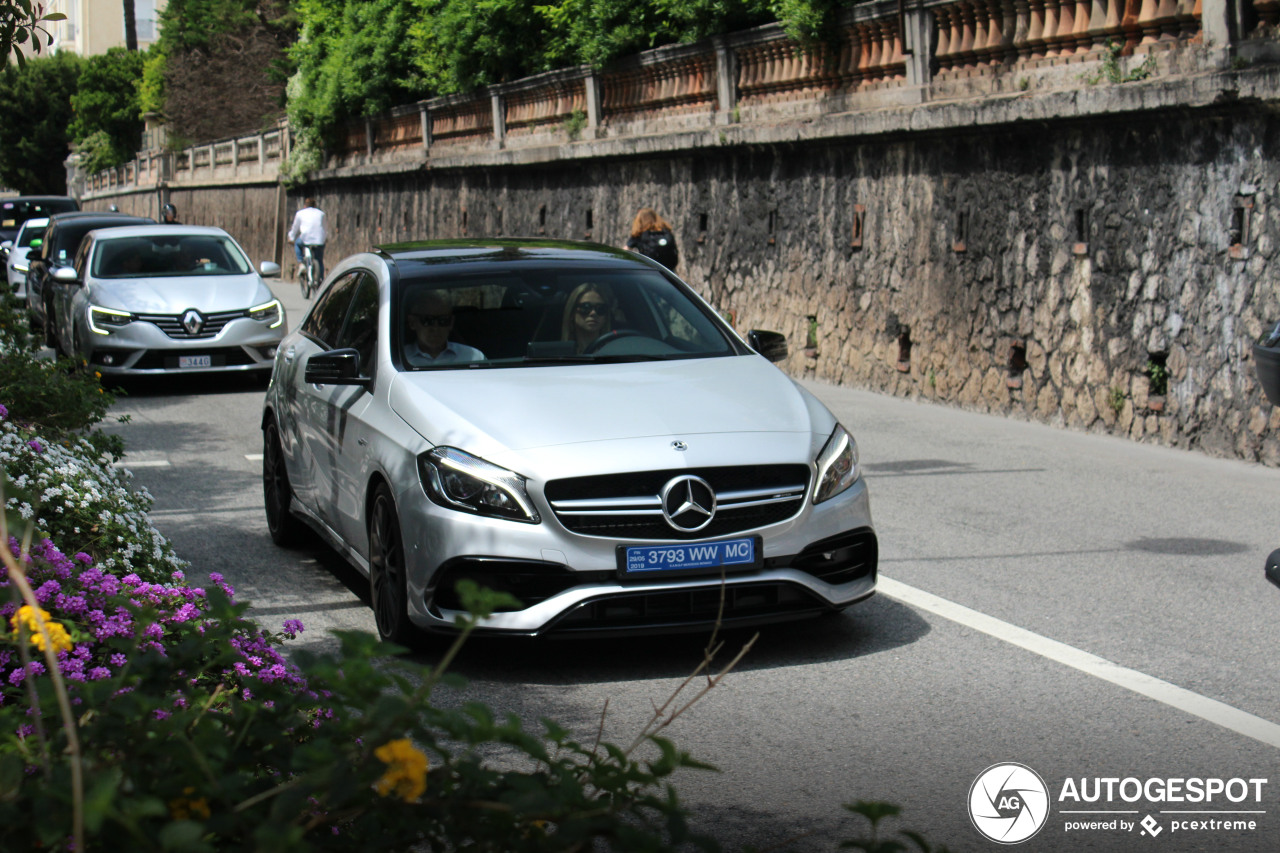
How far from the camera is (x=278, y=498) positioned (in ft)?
26.6

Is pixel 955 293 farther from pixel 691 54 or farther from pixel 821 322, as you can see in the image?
pixel 691 54

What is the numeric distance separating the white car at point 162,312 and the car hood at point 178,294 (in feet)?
0.03

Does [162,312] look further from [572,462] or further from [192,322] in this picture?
[572,462]

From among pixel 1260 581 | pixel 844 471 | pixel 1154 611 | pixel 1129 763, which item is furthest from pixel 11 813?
pixel 1260 581

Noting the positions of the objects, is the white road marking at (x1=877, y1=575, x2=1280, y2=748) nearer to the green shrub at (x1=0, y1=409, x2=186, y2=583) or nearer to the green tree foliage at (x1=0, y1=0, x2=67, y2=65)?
the green shrub at (x1=0, y1=409, x2=186, y2=583)

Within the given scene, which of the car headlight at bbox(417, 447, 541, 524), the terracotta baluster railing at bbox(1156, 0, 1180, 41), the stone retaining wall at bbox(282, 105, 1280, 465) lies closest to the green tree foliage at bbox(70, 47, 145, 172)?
the stone retaining wall at bbox(282, 105, 1280, 465)

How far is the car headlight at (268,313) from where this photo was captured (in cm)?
1586

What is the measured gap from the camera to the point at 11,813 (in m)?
1.88

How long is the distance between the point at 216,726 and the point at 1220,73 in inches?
407

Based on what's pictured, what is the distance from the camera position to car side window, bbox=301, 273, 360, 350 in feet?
24.6

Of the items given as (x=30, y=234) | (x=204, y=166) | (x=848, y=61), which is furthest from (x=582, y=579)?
(x=204, y=166)

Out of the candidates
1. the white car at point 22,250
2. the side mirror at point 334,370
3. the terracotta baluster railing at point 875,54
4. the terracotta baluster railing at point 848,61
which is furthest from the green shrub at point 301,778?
the white car at point 22,250

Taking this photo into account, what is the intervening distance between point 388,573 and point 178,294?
1074cm

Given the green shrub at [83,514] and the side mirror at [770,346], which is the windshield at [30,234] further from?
the green shrub at [83,514]
